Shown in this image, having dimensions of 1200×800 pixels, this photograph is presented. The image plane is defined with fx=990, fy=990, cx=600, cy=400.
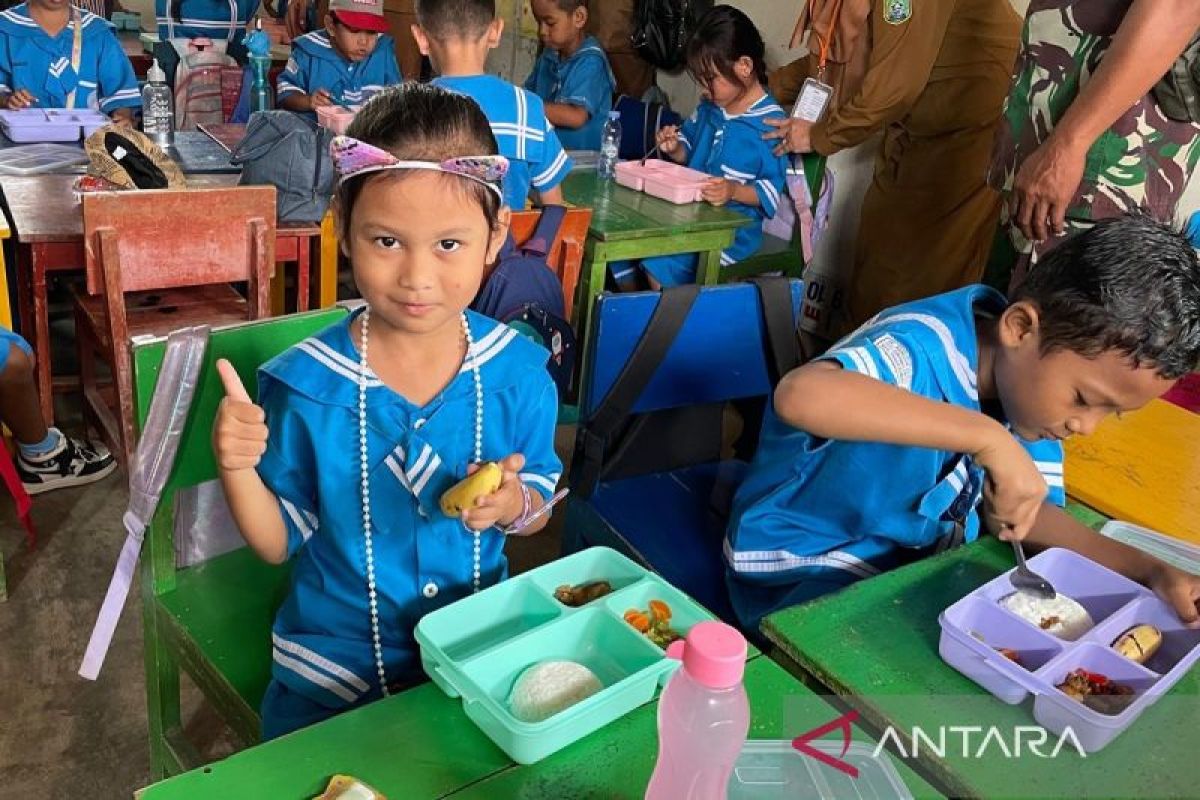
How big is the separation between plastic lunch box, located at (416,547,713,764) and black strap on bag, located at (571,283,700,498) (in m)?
0.78

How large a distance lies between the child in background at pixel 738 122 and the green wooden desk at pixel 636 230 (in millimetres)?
170

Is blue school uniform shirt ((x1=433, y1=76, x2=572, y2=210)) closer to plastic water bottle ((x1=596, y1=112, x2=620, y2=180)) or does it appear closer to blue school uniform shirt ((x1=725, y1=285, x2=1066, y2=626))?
plastic water bottle ((x1=596, y1=112, x2=620, y2=180))

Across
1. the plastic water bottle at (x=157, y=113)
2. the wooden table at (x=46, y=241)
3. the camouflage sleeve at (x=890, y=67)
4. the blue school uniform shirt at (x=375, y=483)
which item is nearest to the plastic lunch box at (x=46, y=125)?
the plastic water bottle at (x=157, y=113)

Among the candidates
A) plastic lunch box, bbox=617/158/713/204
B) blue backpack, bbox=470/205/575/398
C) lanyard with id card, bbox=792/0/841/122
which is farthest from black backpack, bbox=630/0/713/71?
blue backpack, bbox=470/205/575/398

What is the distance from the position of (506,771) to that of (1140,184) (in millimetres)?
1892

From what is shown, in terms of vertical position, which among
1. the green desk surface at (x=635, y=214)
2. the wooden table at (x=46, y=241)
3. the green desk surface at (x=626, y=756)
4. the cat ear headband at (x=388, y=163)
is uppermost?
the cat ear headband at (x=388, y=163)

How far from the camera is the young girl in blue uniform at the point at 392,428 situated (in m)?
1.19

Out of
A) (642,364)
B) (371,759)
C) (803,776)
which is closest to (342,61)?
(642,364)

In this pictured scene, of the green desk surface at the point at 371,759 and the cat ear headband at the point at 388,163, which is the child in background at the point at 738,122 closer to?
the cat ear headband at the point at 388,163

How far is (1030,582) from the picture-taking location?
1.27m

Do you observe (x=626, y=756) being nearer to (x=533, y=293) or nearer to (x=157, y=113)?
(x=533, y=293)

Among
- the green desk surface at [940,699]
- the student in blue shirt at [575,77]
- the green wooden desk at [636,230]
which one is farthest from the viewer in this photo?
the student in blue shirt at [575,77]

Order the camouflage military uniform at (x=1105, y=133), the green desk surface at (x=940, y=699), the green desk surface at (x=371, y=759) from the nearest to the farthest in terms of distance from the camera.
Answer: the green desk surface at (x=371, y=759), the green desk surface at (x=940, y=699), the camouflage military uniform at (x=1105, y=133)

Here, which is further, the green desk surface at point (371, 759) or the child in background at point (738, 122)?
the child in background at point (738, 122)
